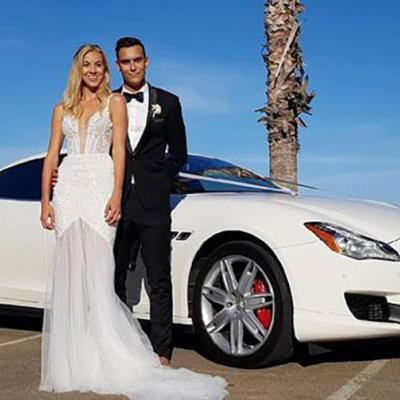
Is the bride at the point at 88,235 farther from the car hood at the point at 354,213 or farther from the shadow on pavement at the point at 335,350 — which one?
the car hood at the point at 354,213

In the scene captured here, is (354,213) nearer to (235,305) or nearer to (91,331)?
(235,305)

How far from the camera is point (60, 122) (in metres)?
4.84

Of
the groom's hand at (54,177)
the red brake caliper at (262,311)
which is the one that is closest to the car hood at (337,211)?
the red brake caliper at (262,311)

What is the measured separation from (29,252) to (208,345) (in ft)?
5.30

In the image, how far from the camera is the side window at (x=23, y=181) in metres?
6.25

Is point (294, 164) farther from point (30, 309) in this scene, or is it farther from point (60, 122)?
point (60, 122)

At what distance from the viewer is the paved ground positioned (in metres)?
4.40

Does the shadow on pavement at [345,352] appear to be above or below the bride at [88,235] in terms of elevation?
below

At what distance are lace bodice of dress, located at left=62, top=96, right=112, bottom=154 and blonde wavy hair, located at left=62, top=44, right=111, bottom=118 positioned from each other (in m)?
0.04

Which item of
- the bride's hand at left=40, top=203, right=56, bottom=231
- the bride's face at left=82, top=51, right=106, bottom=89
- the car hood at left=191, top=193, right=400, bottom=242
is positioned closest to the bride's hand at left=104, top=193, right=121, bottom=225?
the bride's hand at left=40, top=203, right=56, bottom=231

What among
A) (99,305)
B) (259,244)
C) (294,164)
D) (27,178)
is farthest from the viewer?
(294,164)

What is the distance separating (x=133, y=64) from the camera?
500 cm

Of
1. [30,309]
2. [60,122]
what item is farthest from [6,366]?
[60,122]

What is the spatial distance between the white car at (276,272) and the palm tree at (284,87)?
17.5 ft
